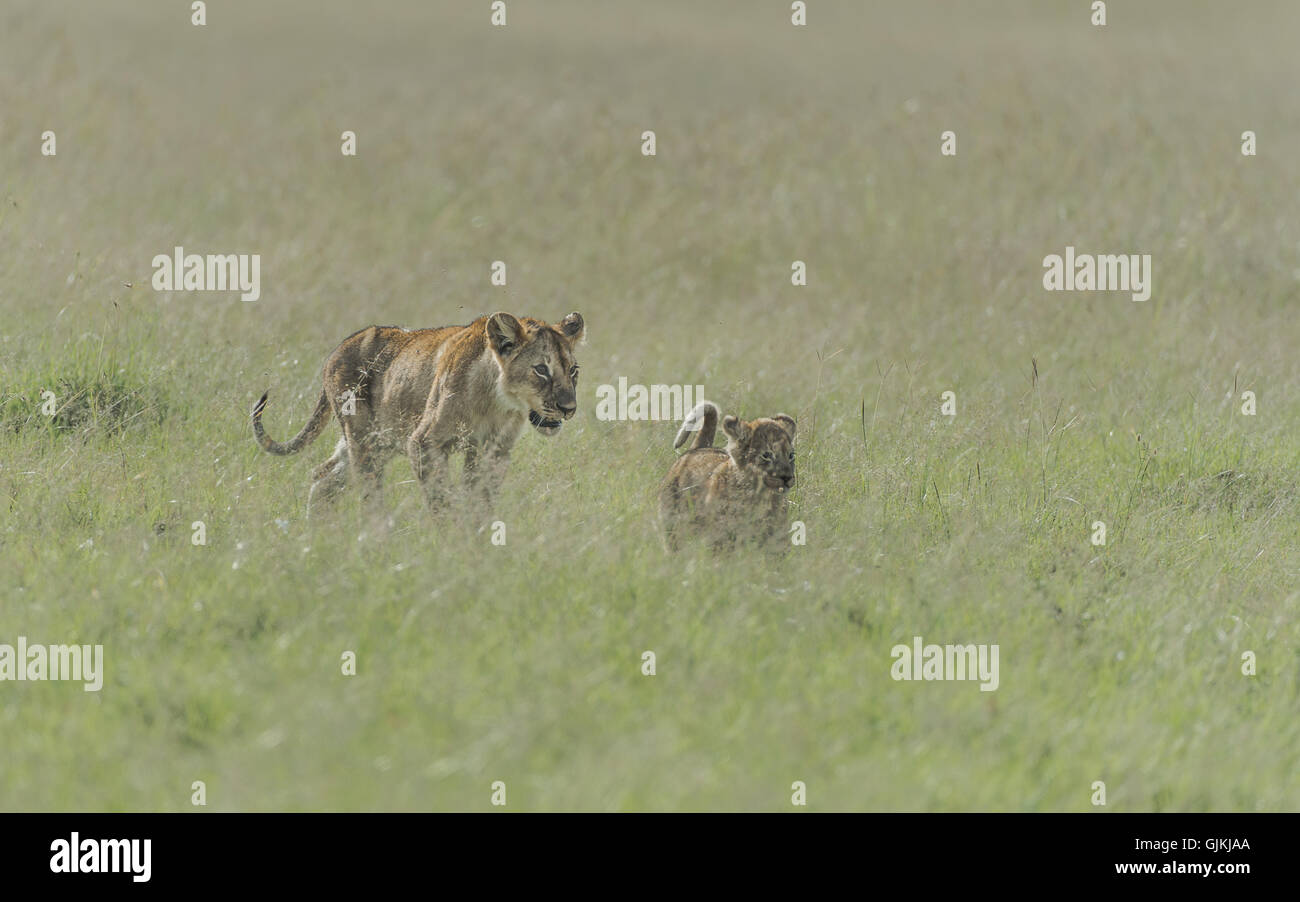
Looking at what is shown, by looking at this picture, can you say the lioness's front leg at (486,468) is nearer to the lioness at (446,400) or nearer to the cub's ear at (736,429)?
the lioness at (446,400)

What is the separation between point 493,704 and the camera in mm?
5219

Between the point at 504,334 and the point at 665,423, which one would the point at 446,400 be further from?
the point at 665,423

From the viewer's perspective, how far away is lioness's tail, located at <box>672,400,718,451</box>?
8.67 m

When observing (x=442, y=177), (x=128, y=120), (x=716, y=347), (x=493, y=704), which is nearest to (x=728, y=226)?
(x=442, y=177)

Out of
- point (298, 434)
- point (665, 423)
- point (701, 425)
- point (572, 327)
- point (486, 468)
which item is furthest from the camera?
point (665, 423)

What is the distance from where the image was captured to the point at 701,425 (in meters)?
8.80

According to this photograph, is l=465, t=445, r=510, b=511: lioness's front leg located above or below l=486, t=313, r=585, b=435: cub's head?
below

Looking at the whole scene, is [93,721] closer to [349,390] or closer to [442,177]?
[349,390]

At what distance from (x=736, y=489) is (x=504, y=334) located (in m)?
1.61

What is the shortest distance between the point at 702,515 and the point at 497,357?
4.90 ft

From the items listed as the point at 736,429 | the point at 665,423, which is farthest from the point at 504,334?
the point at 665,423

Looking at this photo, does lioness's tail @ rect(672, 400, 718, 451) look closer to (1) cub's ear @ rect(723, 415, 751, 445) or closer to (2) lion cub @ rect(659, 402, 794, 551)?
(2) lion cub @ rect(659, 402, 794, 551)

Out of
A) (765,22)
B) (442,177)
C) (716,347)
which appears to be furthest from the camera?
(765,22)

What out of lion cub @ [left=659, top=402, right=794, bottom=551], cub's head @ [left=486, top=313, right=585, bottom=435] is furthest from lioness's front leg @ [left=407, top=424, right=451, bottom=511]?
lion cub @ [left=659, top=402, right=794, bottom=551]
